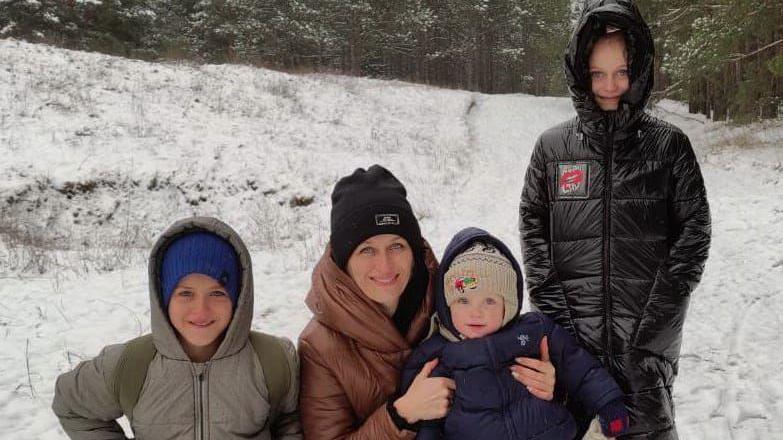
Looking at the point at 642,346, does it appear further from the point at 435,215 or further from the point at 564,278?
the point at 435,215

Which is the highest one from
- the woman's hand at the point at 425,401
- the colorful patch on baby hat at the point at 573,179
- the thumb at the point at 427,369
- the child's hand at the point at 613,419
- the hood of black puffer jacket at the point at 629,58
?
the hood of black puffer jacket at the point at 629,58

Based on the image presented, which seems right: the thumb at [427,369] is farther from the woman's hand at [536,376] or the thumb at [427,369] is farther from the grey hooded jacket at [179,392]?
the grey hooded jacket at [179,392]

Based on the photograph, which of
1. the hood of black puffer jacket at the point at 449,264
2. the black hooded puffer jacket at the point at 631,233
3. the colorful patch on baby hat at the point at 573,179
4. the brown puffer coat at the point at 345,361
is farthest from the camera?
the colorful patch on baby hat at the point at 573,179

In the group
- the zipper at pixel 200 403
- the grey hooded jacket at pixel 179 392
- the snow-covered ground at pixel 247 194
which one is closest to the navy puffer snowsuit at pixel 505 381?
the grey hooded jacket at pixel 179 392

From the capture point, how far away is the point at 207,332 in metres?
2.04

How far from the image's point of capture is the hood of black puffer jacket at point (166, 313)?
2.01m

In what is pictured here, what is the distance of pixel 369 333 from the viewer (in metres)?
2.05

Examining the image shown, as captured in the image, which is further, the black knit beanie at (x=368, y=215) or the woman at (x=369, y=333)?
the black knit beanie at (x=368, y=215)

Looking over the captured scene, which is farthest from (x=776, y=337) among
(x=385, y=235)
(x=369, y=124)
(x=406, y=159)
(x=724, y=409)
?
(x=369, y=124)

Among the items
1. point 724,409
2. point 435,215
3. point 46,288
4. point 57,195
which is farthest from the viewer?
point 435,215

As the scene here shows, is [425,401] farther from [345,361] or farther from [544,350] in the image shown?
[544,350]

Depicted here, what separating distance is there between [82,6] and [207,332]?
70.3 ft

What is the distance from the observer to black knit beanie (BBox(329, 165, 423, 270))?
2.16 m

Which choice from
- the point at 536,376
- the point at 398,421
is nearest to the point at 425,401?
the point at 398,421
